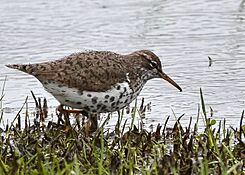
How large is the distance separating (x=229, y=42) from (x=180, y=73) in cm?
113

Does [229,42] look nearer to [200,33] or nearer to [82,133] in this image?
[200,33]

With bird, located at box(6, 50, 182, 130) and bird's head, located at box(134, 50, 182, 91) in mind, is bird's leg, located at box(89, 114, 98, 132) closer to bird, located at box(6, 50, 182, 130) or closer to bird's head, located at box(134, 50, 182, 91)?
bird, located at box(6, 50, 182, 130)

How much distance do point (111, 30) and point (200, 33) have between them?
3.21ft

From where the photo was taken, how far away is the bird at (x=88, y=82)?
6578 millimetres

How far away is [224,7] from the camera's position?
10.7m

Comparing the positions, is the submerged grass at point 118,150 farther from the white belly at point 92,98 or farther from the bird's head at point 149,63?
the bird's head at point 149,63

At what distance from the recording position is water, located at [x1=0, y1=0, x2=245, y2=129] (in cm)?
774

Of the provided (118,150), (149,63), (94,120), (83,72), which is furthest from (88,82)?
(118,150)

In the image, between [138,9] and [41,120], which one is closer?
[41,120]

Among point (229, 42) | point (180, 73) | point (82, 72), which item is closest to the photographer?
point (82, 72)

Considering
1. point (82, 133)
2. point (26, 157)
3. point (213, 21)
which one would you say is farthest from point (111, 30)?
point (26, 157)

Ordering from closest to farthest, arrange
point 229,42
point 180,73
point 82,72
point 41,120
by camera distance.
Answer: point 82,72, point 41,120, point 180,73, point 229,42

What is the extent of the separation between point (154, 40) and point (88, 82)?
2.96m

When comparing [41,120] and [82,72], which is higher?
[82,72]
